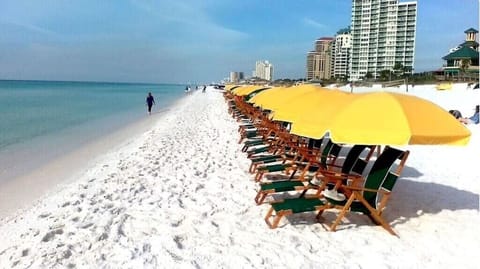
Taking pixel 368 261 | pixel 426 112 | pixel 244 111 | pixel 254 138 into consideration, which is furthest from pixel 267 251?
pixel 244 111

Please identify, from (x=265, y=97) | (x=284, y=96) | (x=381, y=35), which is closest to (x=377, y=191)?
(x=284, y=96)

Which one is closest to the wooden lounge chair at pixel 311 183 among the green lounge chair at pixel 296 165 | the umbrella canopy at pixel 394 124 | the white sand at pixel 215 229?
the white sand at pixel 215 229

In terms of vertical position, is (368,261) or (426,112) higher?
(426,112)

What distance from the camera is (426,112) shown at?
3.63m

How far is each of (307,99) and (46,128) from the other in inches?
579

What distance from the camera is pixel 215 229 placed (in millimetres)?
4020

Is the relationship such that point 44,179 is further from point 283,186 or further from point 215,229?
point 283,186

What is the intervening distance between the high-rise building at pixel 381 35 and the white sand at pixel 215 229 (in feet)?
275

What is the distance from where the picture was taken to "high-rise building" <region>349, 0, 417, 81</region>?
85562mm

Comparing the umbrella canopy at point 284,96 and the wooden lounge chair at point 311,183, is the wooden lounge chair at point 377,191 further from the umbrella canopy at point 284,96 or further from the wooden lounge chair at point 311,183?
the umbrella canopy at point 284,96

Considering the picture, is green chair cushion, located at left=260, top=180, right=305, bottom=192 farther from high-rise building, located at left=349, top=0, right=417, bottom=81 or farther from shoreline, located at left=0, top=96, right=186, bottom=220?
high-rise building, located at left=349, top=0, right=417, bottom=81

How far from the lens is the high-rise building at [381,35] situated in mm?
85562

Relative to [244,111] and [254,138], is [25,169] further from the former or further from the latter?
[244,111]

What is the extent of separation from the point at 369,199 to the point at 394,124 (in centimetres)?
105
